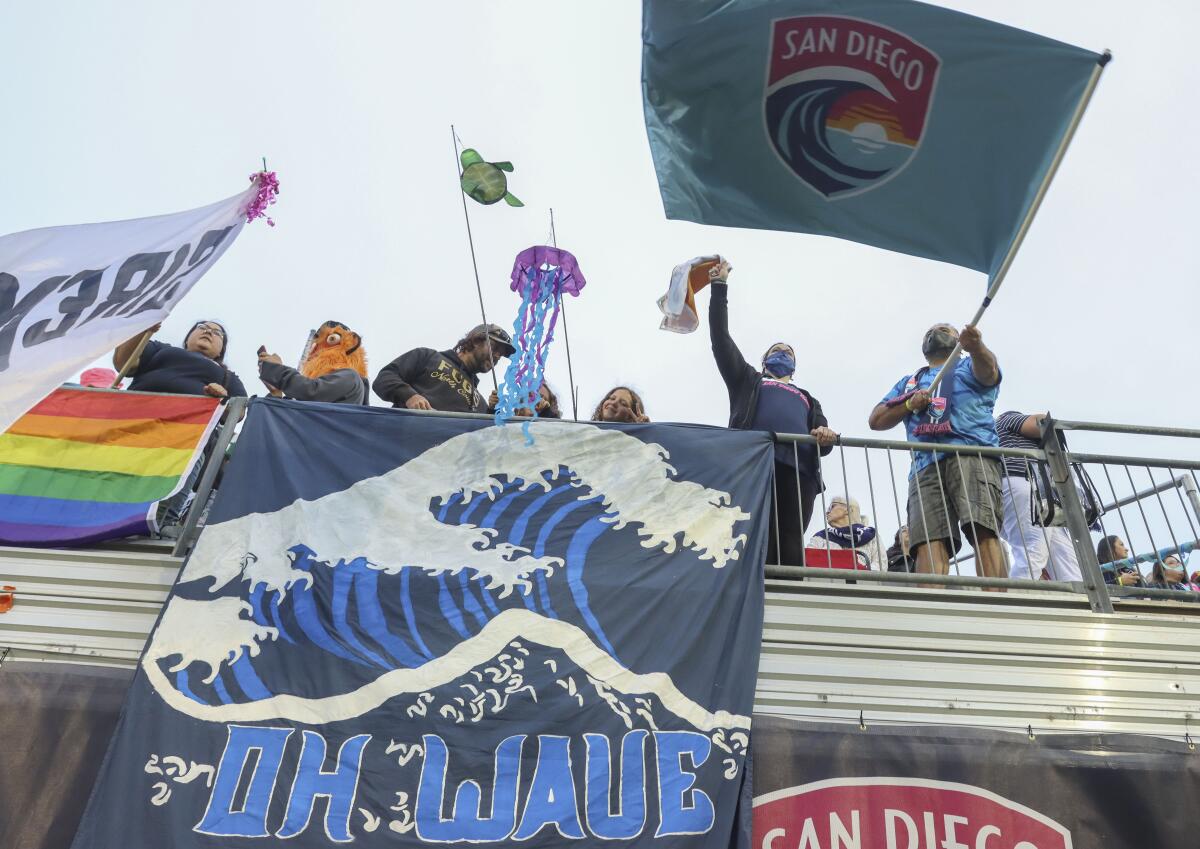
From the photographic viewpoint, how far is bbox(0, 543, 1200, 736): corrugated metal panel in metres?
4.66

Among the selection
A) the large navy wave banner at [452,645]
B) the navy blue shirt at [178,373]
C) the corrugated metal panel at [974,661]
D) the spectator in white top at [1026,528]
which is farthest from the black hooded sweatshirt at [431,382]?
the spectator in white top at [1026,528]

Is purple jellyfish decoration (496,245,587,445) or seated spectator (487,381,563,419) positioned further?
seated spectator (487,381,563,419)

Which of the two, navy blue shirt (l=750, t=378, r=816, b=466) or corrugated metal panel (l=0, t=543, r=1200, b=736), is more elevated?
navy blue shirt (l=750, t=378, r=816, b=466)


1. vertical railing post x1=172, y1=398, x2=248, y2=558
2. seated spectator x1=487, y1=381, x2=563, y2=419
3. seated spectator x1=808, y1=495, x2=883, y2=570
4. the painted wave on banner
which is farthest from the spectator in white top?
vertical railing post x1=172, y1=398, x2=248, y2=558

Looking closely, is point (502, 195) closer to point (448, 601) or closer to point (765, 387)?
point (765, 387)

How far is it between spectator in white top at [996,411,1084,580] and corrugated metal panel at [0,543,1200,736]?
3.82ft

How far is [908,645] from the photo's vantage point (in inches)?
192

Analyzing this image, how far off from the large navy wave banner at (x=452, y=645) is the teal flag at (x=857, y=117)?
155 cm

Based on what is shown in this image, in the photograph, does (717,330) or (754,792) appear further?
(717,330)

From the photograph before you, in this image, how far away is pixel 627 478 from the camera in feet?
17.3

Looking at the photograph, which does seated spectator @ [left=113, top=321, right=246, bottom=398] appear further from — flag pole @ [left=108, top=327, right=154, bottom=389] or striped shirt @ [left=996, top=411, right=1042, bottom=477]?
striped shirt @ [left=996, top=411, right=1042, bottom=477]

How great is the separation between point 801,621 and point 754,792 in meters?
0.94

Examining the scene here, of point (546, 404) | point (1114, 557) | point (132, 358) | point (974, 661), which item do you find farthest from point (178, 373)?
point (1114, 557)

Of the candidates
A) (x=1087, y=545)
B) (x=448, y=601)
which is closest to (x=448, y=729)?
(x=448, y=601)
